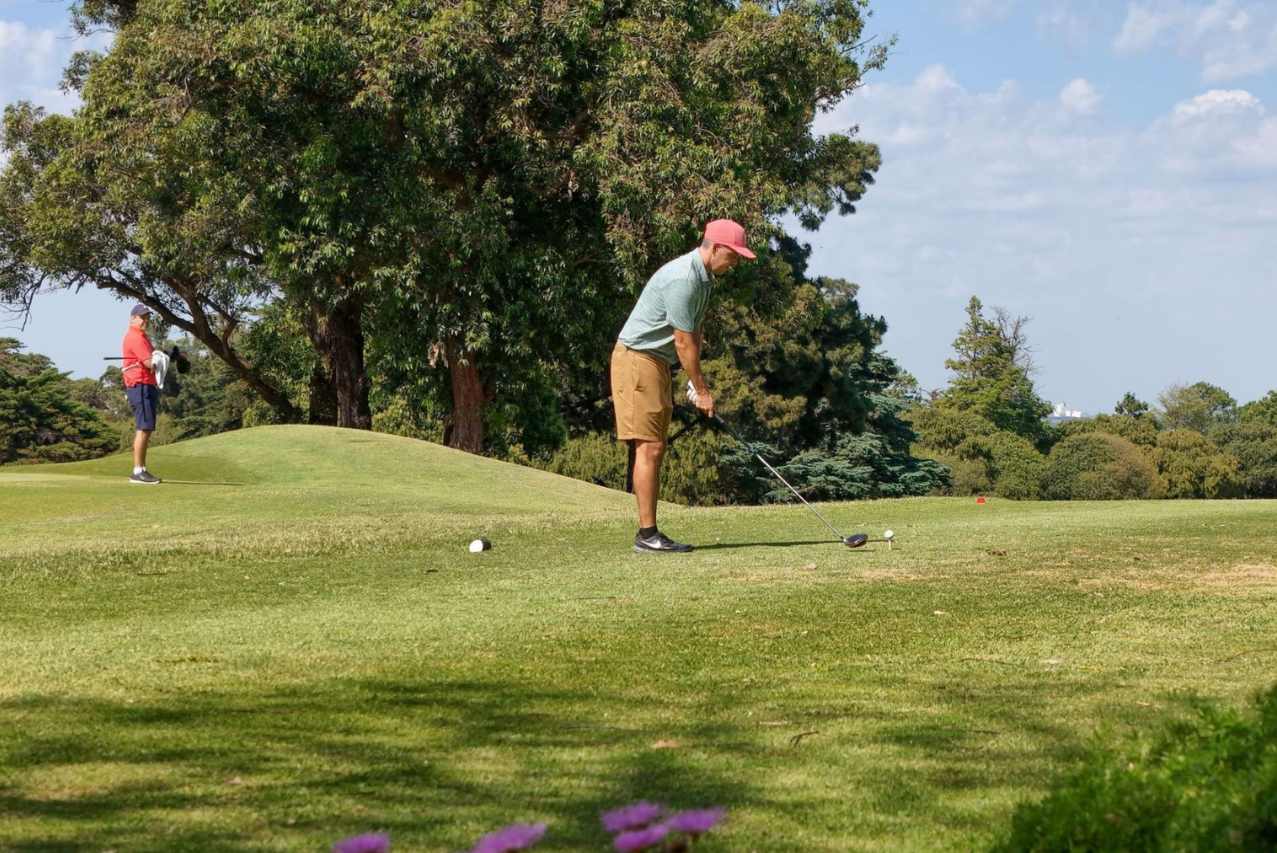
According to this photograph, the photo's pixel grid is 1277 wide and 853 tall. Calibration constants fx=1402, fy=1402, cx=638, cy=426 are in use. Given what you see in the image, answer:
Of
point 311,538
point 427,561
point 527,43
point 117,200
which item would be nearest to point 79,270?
point 117,200

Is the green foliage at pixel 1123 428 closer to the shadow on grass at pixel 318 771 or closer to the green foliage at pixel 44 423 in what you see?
the green foliage at pixel 44 423

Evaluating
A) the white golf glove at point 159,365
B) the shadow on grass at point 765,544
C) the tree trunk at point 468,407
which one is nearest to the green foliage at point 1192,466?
the tree trunk at point 468,407

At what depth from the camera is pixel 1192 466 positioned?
8188 centimetres

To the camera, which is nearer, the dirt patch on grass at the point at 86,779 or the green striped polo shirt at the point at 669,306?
the dirt patch on grass at the point at 86,779

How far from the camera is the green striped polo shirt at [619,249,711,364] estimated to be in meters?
10.2

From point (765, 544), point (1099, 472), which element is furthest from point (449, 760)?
point (1099, 472)

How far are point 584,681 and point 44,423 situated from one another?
6289 cm

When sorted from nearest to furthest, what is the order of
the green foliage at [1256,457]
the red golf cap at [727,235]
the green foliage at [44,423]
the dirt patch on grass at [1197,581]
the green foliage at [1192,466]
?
1. the dirt patch on grass at [1197,581]
2. the red golf cap at [727,235]
3. the green foliage at [44,423]
4. the green foliage at [1192,466]
5. the green foliage at [1256,457]

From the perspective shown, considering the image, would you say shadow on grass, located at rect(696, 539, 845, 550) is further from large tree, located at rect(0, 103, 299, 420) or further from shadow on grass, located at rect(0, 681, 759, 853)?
large tree, located at rect(0, 103, 299, 420)

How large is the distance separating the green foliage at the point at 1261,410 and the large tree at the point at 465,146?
9167cm

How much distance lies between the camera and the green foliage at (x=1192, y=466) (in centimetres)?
8081

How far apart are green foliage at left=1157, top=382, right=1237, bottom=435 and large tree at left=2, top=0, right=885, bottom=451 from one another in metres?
99.9

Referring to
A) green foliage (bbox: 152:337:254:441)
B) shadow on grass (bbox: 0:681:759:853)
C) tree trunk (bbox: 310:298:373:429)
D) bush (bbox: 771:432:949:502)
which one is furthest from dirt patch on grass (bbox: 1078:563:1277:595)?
green foliage (bbox: 152:337:254:441)

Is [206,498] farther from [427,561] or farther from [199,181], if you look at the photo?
[199,181]
